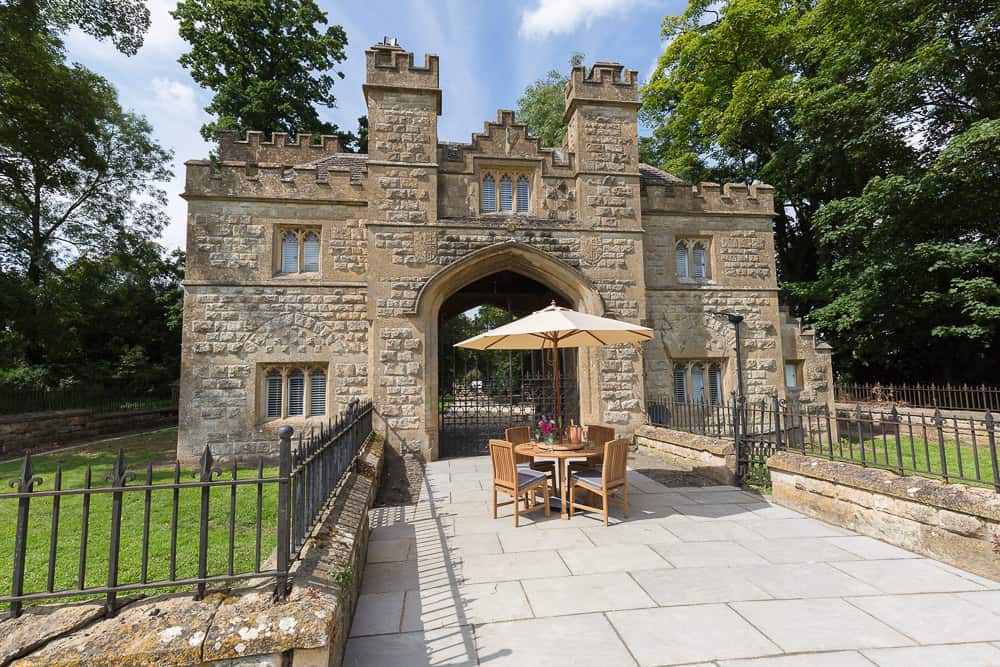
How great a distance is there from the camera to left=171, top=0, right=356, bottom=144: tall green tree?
22.2 meters

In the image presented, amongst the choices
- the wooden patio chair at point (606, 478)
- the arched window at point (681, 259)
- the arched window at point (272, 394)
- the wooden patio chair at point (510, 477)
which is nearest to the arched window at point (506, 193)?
the arched window at point (681, 259)

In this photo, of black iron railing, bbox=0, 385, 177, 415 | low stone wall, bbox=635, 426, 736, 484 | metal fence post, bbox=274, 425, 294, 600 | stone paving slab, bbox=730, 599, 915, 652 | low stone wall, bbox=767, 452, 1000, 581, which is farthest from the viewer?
black iron railing, bbox=0, 385, 177, 415

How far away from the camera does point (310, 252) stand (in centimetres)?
1124

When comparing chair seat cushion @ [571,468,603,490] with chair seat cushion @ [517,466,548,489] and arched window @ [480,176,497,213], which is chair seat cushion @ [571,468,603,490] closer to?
chair seat cushion @ [517,466,548,489]

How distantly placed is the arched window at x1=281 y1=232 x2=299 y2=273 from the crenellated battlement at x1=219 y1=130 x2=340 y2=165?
15.7 feet

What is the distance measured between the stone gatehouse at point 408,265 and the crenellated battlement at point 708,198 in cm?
105

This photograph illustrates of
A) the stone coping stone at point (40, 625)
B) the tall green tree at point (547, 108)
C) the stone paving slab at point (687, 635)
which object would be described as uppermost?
the tall green tree at point (547, 108)

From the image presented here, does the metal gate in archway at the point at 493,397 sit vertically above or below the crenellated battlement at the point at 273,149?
below

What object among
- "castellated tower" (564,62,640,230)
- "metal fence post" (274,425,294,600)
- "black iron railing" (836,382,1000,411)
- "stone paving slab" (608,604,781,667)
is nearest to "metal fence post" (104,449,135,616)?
"metal fence post" (274,425,294,600)

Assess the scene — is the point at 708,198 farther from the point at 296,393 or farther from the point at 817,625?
the point at 296,393

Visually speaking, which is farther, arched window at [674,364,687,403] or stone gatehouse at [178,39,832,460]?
arched window at [674,364,687,403]

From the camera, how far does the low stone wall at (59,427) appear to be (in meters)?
12.5

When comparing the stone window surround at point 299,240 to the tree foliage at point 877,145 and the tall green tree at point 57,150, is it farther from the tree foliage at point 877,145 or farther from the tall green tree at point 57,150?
the tree foliage at point 877,145

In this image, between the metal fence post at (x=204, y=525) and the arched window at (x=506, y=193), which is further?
the arched window at (x=506, y=193)
